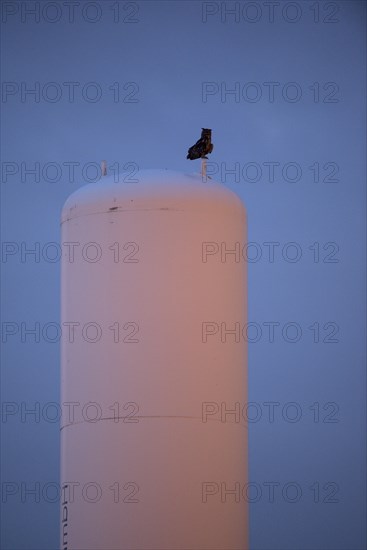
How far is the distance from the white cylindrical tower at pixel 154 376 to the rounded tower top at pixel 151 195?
0.8 inches

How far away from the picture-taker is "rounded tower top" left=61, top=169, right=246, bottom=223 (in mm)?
12500

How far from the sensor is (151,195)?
41.1 feet

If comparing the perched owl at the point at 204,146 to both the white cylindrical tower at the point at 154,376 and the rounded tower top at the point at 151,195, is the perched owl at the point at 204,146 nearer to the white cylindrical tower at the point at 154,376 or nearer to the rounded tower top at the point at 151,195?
the rounded tower top at the point at 151,195

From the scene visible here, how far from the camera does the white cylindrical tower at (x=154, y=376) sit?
12.0 m

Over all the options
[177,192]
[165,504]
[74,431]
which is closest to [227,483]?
[165,504]

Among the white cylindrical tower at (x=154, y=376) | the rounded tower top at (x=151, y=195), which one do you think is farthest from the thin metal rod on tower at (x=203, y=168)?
the white cylindrical tower at (x=154, y=376)

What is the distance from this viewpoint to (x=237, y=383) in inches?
498

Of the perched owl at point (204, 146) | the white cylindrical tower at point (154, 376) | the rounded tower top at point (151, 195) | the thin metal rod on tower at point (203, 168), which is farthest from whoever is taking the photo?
the perched owl at point (204, 146)

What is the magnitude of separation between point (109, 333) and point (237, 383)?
4.75 ft

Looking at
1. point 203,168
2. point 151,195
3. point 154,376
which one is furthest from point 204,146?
point 154,376

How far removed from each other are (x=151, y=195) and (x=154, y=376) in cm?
186

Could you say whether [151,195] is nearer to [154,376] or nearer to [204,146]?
[204,146]

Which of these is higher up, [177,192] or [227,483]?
[177,192]

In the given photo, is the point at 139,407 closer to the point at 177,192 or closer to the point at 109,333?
the point at 109,333
